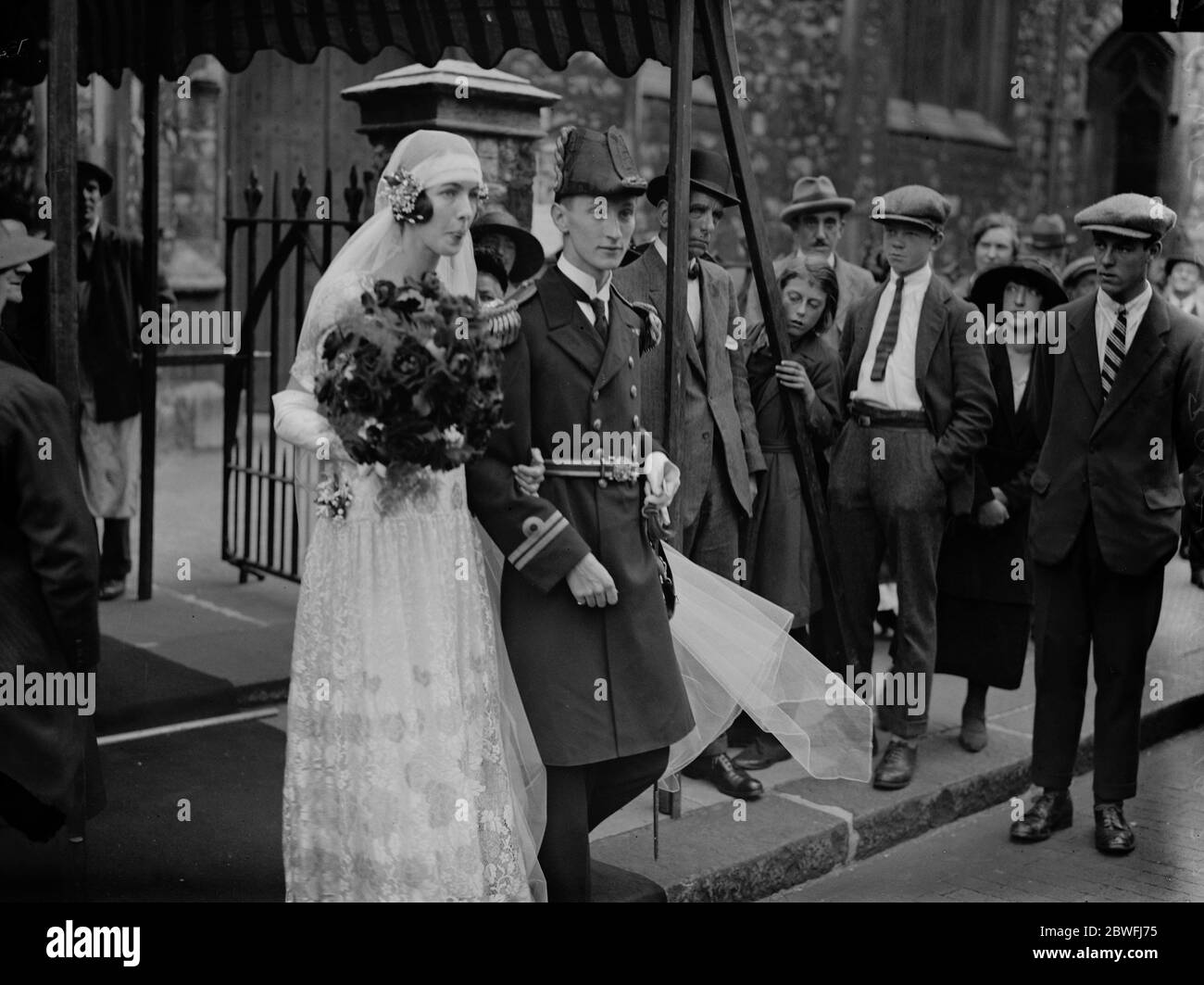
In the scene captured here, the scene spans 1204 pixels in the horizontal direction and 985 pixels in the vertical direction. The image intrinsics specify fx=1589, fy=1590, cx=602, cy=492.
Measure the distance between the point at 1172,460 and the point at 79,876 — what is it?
12.5ft

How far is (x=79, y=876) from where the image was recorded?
4379 millimetres

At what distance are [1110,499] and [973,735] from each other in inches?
57.4

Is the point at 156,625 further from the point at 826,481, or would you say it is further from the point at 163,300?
the point at 826,481

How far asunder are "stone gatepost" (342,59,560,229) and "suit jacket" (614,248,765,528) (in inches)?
103

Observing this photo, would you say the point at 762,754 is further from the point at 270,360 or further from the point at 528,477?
the point at 270,360

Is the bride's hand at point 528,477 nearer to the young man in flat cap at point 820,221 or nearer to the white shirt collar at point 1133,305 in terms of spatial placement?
the white shirt collar at point 1133,305

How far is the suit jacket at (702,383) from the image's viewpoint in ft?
18.3

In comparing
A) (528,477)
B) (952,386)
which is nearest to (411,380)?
(528,477)

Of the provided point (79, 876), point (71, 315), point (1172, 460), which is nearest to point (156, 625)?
point (79, 876)

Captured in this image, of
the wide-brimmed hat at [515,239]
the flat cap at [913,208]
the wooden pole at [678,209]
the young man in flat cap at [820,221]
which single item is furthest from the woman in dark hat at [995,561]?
the wide-brimmed hat at [515,239]

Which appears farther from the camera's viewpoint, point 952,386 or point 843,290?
point 843,290

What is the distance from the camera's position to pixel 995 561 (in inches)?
262

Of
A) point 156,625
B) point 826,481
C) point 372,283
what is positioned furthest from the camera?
point 156,625
